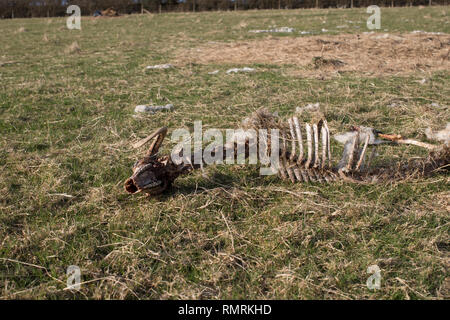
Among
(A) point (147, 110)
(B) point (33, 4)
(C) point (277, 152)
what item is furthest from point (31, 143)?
(B) point (33, 4)

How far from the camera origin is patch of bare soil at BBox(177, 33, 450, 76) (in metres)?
8.53

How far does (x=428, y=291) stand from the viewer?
2318mm

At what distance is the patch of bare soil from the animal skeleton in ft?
15.8

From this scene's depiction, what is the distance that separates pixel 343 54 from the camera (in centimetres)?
981

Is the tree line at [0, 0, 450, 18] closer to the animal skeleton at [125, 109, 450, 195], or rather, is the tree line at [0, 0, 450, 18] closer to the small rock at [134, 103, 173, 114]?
the small rock at [134, 103, 173, 114]

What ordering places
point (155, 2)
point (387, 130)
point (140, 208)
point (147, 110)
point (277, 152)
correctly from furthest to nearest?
point (155, 2) < point (147, 110) < point (387, 130) < point (277, 152) < point (140, 208)

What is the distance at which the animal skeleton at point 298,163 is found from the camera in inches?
127

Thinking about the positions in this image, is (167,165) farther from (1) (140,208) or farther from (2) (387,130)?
(2) (387,130)

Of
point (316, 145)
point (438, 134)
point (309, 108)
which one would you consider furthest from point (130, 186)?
point (438, 134)

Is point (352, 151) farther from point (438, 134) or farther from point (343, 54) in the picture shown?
point (343, 54)

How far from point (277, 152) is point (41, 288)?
2175 mm

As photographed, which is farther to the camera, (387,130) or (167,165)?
(387,130)
